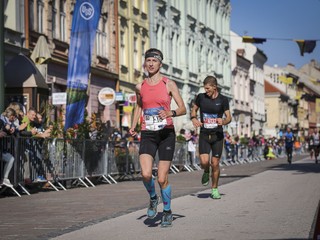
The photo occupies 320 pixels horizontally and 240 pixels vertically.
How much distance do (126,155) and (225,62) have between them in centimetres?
4613

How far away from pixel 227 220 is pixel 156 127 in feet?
4.73

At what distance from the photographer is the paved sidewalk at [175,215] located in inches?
320

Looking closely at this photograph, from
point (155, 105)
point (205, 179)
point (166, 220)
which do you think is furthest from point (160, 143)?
point (205, 179)

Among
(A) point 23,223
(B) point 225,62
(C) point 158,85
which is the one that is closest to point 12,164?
(A) point 23,223

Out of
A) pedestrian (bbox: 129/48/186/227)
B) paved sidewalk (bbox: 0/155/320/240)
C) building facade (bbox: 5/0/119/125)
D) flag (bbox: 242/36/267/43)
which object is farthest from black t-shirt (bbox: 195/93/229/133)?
flag (bbox: 242/36/267/43)

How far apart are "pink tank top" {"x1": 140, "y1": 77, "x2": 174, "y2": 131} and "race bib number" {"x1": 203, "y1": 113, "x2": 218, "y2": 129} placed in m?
3.94

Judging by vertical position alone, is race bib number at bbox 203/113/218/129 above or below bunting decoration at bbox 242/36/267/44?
below

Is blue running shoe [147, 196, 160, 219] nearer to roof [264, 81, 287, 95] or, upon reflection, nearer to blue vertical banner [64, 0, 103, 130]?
blue vertical banner [64, 0, 103, 130]

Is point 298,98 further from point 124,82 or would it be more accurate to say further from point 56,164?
point 56,164

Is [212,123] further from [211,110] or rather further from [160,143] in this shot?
[160,143]

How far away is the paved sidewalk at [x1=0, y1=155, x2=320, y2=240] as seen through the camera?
813 cm

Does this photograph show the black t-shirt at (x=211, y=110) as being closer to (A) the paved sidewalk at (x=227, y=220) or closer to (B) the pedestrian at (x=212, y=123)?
(B) the pedestrian at (x=212, y=123)

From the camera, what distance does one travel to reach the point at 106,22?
119 ft

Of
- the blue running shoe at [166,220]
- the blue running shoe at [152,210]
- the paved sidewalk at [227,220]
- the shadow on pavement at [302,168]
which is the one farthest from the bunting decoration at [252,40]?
the blue running shoe at [166,220]
